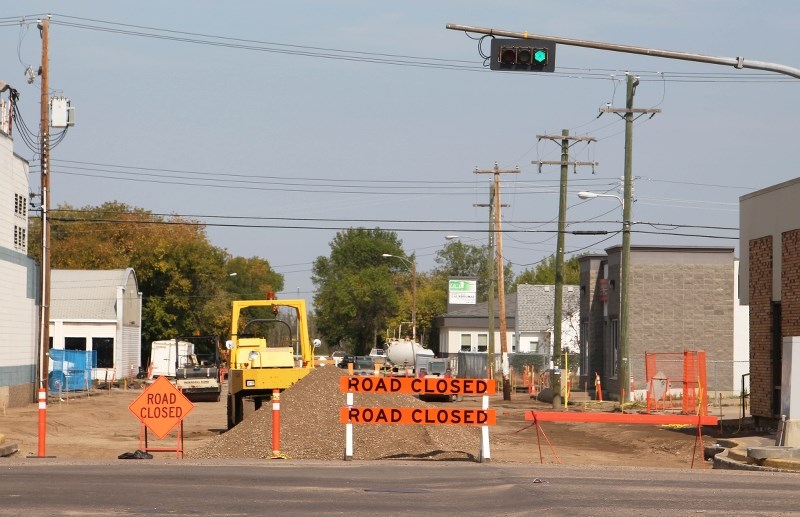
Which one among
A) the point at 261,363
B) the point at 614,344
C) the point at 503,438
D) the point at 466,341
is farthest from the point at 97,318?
the point at 261,363

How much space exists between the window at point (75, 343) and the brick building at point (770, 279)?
165 ft

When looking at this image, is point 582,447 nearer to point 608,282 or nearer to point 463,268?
point 608,282

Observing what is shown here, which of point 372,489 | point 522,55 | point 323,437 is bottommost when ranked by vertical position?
point 323,437

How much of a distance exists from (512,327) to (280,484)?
9588 centimetres

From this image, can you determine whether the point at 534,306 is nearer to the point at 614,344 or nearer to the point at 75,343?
the point at 614,344

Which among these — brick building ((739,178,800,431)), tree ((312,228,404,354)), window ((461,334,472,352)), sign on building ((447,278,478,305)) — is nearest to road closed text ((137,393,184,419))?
brick building ((739,178,800,431))

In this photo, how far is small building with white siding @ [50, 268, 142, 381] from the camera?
7269 centimetres

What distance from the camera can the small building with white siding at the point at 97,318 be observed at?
72.7 m

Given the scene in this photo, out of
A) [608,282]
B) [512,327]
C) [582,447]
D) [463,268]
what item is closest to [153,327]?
[512,327]

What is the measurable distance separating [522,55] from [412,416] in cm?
636

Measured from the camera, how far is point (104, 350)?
73750 millimetres

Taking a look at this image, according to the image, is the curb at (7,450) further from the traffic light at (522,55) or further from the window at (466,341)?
the window at (466,341)

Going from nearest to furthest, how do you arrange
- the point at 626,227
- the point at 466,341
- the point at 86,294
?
1. the point at 626,227
2. the point at 86,294
3. the point at 466,341

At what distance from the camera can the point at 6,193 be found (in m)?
43.8
